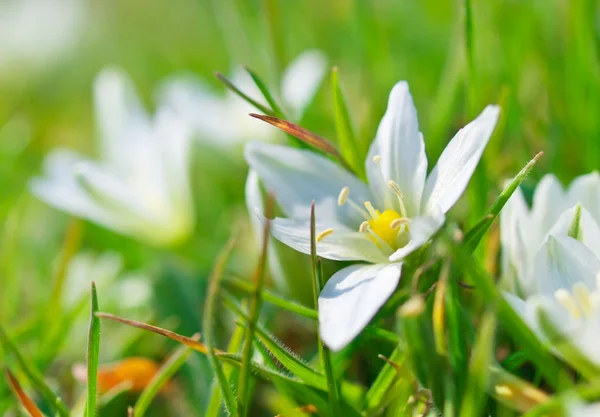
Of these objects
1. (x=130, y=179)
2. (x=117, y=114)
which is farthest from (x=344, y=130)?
(x=117, y=114)

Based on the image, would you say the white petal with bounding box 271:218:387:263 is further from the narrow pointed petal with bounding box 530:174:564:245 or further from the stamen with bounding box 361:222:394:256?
the narrow pointed petal with bounding box 530:174:564:245

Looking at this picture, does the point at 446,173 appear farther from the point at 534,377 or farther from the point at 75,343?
the point at 75,343

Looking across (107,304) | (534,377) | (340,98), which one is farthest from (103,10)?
(534,377)

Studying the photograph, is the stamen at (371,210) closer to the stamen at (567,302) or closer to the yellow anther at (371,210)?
the yellow anther at (371,210)

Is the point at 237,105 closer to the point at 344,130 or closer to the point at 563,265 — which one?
the point at 344,130

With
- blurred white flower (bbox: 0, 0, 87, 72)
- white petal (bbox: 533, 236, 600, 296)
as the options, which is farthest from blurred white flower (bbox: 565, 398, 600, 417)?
blurred white flower (bbox: 0, 0, 87, 72)

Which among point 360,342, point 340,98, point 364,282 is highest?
point 340,98
